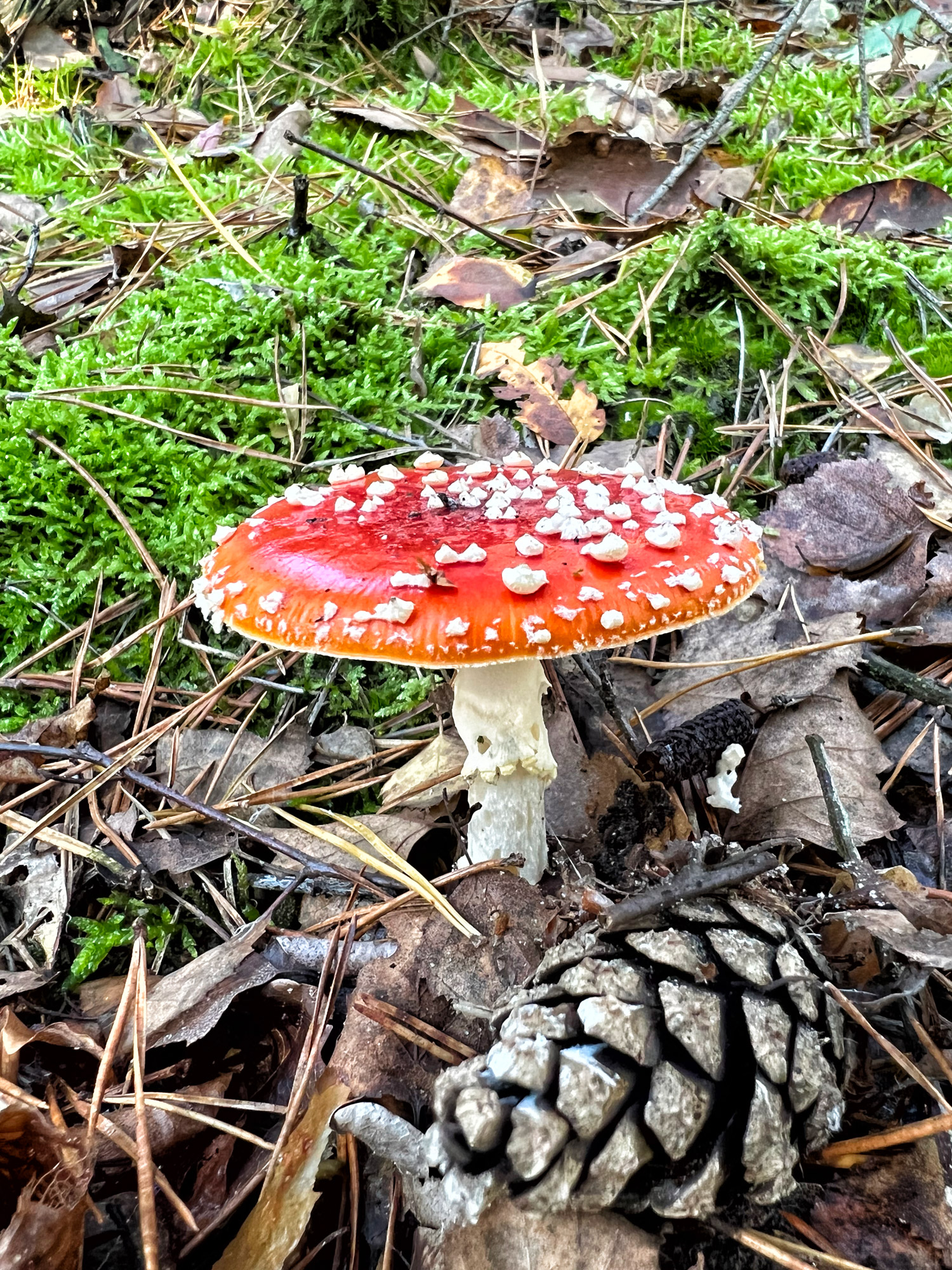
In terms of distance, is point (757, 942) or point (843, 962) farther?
point (843, 962)

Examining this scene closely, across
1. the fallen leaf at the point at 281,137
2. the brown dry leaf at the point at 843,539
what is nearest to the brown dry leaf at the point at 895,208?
the brown dry leaf at the point at 843,539

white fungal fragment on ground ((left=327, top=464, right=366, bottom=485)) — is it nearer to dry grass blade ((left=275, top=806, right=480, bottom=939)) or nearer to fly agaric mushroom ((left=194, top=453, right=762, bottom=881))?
fly agaric mushroom ((left=194, top=453, right=762, bottom=881))

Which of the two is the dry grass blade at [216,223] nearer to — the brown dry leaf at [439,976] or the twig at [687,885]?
the brown dry leaf at [439,976]

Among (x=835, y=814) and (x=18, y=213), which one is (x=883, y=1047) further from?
(x=18, y=213)

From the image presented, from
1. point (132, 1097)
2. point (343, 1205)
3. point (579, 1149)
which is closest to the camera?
point (579, 1149)

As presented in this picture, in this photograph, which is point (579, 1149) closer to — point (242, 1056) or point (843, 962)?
point (843, 962)

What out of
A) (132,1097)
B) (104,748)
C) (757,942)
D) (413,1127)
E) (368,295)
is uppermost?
(368,295)

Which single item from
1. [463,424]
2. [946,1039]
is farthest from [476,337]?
[946,1039]

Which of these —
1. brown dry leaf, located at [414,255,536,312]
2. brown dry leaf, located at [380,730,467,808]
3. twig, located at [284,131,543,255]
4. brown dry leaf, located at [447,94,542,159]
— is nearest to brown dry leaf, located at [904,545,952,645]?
brown dry leaf, located at [380,730,467,808]
